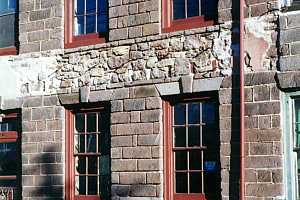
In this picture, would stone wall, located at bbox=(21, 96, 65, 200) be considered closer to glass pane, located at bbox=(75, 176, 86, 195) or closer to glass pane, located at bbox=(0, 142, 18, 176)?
glass pane, located at bbox=(75, 176, 86, 195)

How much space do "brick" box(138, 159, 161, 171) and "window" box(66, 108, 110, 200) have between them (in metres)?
0.83

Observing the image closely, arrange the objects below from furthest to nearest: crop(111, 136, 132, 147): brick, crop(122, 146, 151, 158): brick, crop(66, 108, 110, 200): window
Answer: crop(66, 108, 110, 200): window, crop(111, 136, 132, 147): brick, crop(122, 146, 151, 158): brick

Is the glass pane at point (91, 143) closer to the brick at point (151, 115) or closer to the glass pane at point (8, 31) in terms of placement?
the brick at point (151, 115)

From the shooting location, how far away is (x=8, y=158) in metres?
13.1

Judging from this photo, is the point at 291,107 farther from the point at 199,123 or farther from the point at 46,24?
the point at 46,24

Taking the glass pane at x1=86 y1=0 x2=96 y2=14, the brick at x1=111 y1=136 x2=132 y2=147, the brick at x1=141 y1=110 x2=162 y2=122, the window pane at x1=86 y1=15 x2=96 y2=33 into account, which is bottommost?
the brick at x1=111 y1=136 x2=132 y2=147

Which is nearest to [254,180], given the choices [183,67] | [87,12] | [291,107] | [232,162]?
[232,162]

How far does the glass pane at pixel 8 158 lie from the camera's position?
12984 millimetres

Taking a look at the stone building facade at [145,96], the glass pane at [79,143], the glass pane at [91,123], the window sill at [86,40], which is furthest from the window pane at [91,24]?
the glass pane at [79,143]

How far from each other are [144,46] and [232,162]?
259cm

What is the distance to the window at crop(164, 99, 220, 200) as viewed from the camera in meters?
10.6

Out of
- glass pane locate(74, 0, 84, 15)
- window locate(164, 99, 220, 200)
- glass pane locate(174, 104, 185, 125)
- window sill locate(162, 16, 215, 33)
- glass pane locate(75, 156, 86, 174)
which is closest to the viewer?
window locate(164, 99, 220, 200)

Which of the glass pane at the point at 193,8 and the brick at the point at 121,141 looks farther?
the brick at the point at 121,141

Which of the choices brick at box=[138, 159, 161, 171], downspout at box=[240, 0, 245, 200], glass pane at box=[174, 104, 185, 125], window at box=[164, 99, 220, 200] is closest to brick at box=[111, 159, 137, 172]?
brick at box=[138, 159, 161, 171]
